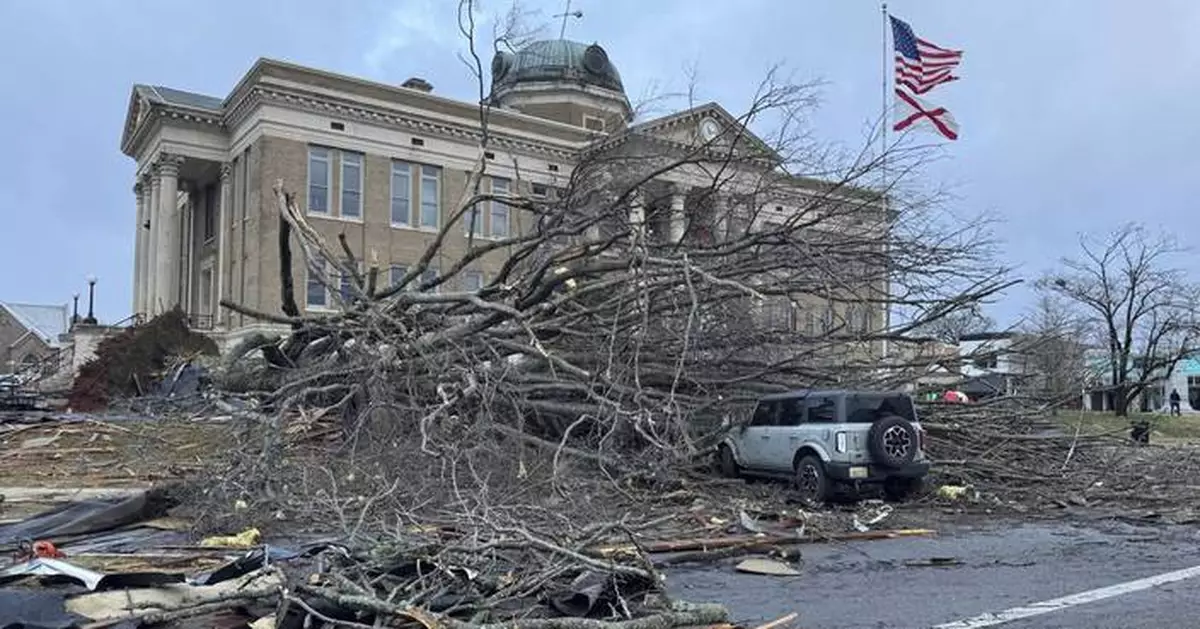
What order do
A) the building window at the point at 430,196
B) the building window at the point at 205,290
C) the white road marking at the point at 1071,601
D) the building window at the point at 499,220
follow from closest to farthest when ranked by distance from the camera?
the white road marking at the point at 1071,601 → the building window at the point at 499,220 → the building window at the point at 430,196 → the building window at the point at 205,290

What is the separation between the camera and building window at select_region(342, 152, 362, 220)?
134ft

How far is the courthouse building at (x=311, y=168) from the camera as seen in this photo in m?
38.9

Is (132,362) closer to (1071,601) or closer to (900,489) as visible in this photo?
(900,489)

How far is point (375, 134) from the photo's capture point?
41312mm

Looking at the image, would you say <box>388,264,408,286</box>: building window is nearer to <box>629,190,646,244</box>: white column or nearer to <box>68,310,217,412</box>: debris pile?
<box>68,310,217,412</box>: debris pile

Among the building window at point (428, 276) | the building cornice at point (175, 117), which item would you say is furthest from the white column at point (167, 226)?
the building window at point (428, 276)

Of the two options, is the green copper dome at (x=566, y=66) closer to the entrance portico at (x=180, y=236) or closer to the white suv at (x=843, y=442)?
the entrance portico at (x=180, y=236)

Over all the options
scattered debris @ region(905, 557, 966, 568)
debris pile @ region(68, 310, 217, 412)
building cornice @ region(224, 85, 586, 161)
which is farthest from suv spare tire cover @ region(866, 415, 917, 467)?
building cornice @ region(224, 85, 586, 161)

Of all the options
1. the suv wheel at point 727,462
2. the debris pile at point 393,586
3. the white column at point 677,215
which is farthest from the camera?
the white column at point 677,215

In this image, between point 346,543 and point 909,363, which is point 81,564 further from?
point 909,363

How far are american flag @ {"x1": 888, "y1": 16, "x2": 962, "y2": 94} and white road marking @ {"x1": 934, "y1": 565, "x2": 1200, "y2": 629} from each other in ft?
49.9

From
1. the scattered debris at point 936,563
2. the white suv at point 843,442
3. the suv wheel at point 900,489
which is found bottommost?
the scattered debris at point 936,563

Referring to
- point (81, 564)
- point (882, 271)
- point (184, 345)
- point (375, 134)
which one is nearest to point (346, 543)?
point (81, 564)

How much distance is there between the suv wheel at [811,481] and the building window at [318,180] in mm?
30653
